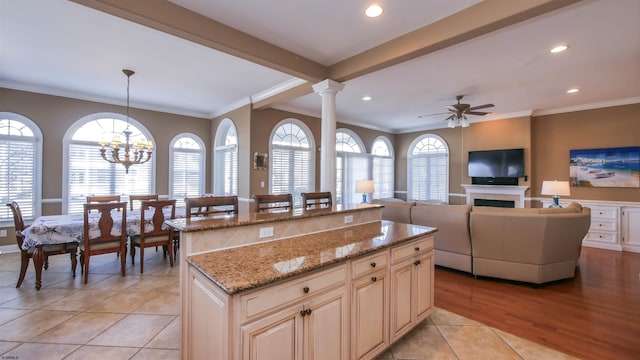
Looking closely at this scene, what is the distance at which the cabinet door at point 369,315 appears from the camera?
181 centimetres

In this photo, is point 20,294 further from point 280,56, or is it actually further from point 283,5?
point 283,5

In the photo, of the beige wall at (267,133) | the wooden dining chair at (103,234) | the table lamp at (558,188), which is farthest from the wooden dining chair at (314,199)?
the table lamp at (558,188)

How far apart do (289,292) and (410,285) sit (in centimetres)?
128

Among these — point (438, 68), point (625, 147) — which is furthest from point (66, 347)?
point (625, 147)

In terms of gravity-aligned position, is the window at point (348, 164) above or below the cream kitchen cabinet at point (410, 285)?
above

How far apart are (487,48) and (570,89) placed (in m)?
2.78

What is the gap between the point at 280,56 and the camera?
11.0 ft

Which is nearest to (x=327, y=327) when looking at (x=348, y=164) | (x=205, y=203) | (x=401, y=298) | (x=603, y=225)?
(x=401, y=298)

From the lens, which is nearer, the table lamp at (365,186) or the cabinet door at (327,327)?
the cabinet door at (327,327)

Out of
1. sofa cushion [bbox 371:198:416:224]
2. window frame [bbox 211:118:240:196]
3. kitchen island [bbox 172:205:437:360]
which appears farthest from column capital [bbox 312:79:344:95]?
window frame [bbox 211:118:240:196]

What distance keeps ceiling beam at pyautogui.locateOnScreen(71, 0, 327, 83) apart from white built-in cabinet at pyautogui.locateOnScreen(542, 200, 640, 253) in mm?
6309

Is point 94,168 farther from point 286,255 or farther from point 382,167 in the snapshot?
point 382,167

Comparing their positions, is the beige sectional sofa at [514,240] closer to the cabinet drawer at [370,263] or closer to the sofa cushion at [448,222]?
the sofa cushion at [448,222]

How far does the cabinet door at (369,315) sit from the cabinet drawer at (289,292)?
0.71ft
